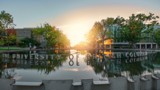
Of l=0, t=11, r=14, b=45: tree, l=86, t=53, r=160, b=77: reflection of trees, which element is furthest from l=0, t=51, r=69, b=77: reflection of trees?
l=0, t=11, r=14, b=45: tree

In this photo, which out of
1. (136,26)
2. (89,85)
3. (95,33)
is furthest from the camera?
(95,33)

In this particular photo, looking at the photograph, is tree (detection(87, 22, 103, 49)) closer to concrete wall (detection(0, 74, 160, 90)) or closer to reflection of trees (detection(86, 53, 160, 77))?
reflection of trees (detection(86, 53, 160, 77))

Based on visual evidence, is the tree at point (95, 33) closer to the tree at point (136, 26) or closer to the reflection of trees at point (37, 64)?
the tree at point (136, 26)

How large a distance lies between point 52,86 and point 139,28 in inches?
3089

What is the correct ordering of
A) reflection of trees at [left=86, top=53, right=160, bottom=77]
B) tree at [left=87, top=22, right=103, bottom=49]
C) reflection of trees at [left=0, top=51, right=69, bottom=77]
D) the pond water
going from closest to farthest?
the pond water → reflection of trees at [left=86, top=53, right=160, bottom=77] → reflection of trees at [left=0, top=51, right=69, bottom=77] → tree at [left=87, top=22, right=103, bottom=49]

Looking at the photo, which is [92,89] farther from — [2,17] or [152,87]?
[2,17]

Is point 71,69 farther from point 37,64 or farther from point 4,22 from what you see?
point 4,22

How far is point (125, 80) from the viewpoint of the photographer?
8578 millimetres

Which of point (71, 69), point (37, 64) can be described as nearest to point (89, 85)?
point (71, 69)

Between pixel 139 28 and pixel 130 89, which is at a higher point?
pixel 139 28

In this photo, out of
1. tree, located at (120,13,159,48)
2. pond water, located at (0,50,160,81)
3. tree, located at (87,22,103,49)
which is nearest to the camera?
pond water, located at (0,50,160,81)

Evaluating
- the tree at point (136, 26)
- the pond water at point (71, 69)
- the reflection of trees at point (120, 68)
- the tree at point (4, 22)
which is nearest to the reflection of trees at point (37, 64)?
the pond water at point (71, 69)

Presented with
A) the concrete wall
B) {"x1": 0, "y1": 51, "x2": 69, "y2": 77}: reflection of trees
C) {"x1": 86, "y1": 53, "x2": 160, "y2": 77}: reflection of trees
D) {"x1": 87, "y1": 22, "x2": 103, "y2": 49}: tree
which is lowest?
{"x1": 86, "y1": 53, "x2": 160, "y2": 77}: reflection of trees

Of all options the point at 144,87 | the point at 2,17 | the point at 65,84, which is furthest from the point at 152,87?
the point at 2,17
